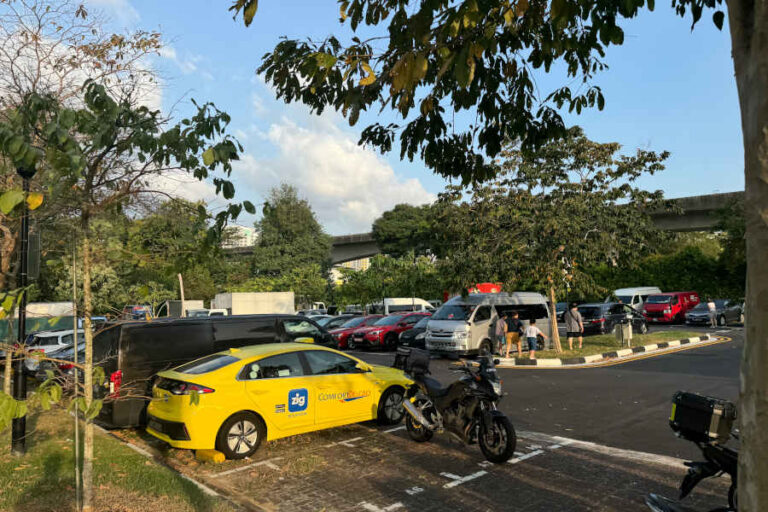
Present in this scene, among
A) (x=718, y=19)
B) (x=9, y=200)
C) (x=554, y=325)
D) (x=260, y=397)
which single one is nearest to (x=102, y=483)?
(x=260, y=397)

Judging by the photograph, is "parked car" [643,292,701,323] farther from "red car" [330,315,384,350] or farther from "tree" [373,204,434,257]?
"tree" [373,204,434,257]

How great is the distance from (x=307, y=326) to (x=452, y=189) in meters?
7.59

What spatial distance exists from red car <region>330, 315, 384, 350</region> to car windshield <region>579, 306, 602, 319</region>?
350 inches

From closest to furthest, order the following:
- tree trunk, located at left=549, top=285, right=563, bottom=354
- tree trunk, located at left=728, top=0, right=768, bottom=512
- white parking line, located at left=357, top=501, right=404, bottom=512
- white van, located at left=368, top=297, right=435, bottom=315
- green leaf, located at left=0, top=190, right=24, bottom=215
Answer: tree trunk, located at left=728, top=0, right=768, bottom=512 → green leaf, located at left=0, top=190, right=24, bottom=215 → white parking line, located at left=357, top=501, right=404, bottom=512 → tree trunk, located at left=549, top=285, right=563, bottom=354 → white van, located at left=368, top=297, right=435, bottom=315

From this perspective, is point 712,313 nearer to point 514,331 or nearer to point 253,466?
point 514,331

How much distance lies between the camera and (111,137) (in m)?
3.65

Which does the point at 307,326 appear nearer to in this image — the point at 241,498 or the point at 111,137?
the point at 241,498

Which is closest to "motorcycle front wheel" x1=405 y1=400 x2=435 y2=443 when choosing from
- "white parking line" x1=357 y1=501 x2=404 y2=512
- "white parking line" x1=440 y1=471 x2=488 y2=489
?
"white parking line" x1=440 y1=471 x2=488 y2=489

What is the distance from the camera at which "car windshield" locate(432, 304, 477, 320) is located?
16844 mm

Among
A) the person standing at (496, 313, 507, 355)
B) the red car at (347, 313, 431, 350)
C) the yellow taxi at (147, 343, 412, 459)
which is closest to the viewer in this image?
the yellow taxi at (147, 343, 412, 459)

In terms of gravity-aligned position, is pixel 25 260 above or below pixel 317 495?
above

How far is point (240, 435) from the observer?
6.49 meters

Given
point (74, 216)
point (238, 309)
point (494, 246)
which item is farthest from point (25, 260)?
point (238, 309)

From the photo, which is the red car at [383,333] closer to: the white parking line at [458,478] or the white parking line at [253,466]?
the white parking line at [253,466]
